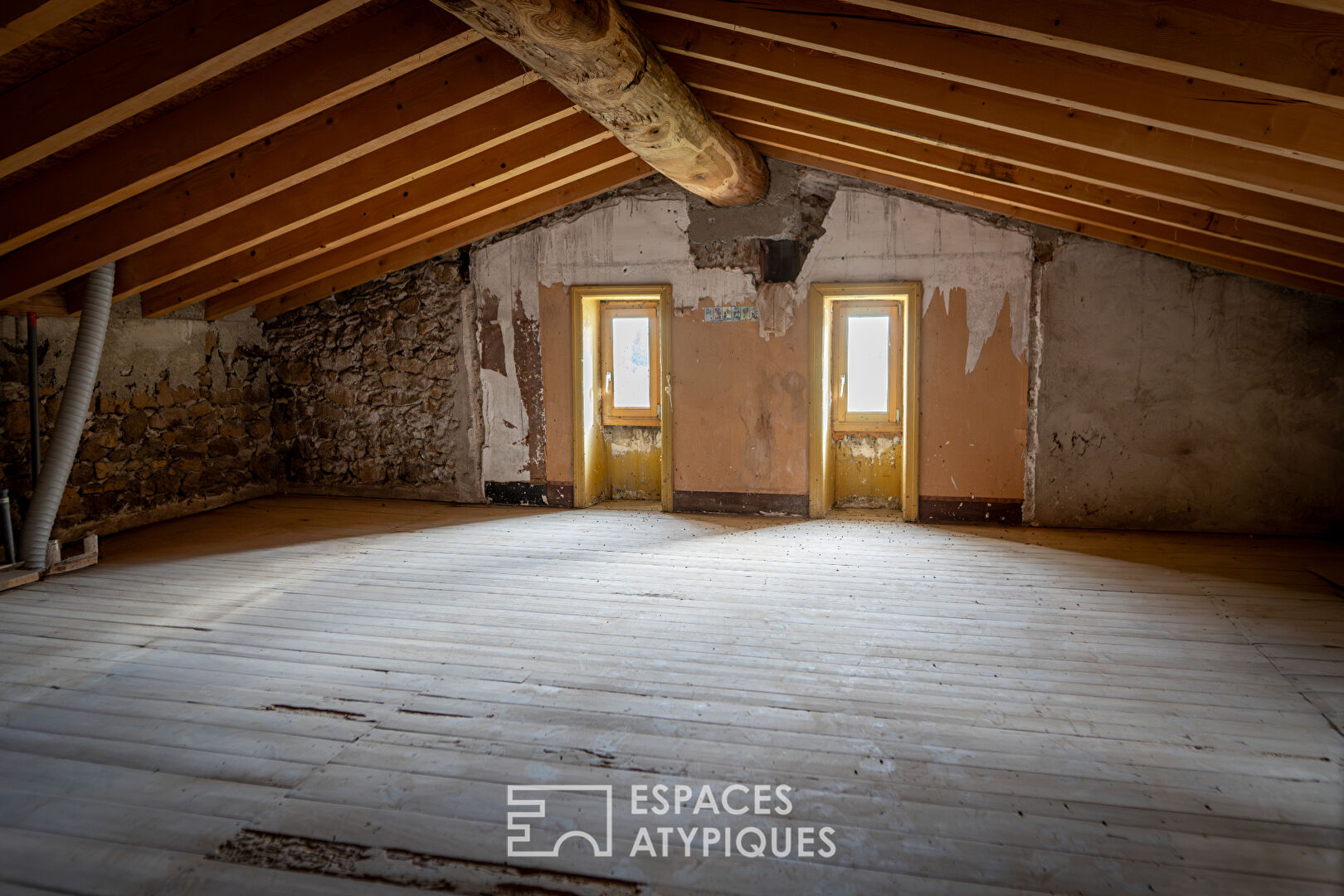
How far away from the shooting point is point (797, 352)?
6402 mm

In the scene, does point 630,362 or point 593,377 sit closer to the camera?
point 593,377

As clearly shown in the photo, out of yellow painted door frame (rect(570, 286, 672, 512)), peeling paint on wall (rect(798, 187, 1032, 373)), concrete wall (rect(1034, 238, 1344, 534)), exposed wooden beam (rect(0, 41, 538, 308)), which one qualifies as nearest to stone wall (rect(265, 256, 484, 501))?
yellow painted door frame (rect(570, 286, 672, 512))

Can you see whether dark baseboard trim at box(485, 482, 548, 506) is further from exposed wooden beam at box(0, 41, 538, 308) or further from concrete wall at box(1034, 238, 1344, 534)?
concrete wall at box(1034, 238, 1344, 534)

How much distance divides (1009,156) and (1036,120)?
0.54 metres

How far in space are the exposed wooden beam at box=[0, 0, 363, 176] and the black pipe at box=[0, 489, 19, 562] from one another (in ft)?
7.40

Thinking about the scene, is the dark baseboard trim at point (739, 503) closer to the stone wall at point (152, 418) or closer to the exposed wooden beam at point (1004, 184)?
the exposed wooden beam at point (1004, 184)

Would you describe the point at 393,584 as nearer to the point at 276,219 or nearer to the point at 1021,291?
the point at 276,219

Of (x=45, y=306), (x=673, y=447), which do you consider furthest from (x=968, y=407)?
(x=45, y=306)

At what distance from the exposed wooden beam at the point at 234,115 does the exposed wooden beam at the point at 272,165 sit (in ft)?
0.82

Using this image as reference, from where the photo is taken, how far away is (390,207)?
554 centimetres

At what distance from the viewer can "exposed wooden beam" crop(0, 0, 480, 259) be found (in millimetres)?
3648

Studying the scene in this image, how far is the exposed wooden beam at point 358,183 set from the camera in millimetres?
4594

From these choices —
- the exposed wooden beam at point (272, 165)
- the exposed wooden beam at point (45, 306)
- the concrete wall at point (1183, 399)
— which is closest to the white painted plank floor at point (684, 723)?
the concrete wall at point (1183, 399)

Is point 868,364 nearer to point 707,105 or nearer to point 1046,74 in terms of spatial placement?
point 707,105
